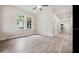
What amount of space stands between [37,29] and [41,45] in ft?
1.03

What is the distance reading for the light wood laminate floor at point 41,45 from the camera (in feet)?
6.18

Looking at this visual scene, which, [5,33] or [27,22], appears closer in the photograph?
[5,33]

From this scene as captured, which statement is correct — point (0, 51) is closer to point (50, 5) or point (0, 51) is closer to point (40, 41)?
point (40, 41)

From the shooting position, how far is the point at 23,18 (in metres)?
1.98

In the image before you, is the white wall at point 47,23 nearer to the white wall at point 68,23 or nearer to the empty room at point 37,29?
the empty room at point 37,29

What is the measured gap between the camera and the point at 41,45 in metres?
1.92

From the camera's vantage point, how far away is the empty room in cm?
188

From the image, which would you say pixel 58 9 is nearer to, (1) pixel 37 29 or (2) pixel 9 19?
(1) pixel 37 29

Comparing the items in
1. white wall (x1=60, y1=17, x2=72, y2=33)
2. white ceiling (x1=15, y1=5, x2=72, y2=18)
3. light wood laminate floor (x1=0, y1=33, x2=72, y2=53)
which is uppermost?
white ceiling (x1=15, y1=5, x2=72, y2=18)

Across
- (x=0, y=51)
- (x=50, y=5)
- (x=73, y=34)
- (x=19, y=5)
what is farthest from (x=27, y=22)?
(x=73, y=34)

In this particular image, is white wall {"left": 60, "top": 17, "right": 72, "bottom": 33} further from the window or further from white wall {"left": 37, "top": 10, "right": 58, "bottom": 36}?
the window

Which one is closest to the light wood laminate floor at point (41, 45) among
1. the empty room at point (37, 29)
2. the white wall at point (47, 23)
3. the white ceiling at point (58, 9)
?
the empty room at point (37, 29)

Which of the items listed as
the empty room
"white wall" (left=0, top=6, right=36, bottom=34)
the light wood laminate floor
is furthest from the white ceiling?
the light wood laminate floor
